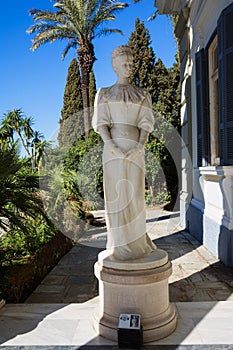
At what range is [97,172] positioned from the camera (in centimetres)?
1105

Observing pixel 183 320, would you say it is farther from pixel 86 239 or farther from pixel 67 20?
pixel 67 20

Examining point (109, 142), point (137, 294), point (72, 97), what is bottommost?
point (137, 294)

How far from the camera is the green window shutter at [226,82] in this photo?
4645 millimetres

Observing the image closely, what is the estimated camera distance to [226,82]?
470cm

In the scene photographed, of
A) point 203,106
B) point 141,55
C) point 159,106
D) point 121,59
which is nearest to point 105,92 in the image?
point 121,59

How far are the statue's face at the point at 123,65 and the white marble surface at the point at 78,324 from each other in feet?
7.61

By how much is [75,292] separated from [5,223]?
3.96 feet

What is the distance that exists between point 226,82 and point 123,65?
7.77 feet

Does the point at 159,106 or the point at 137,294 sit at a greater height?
the point at 159,106

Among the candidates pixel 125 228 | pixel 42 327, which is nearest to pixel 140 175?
pixel 125 228

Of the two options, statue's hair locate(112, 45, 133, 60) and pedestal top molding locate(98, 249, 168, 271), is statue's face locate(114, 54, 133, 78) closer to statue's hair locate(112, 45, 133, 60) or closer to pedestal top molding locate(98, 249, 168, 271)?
statue's hair locate(112, 45, 133, 60)

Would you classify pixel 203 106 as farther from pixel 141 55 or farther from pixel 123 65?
pixel 141 55

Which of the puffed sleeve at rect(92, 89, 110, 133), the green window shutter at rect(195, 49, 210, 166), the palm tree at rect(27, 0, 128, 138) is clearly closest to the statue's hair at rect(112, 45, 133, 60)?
the puffed sleeve at rect(92, 89, 110, 133)

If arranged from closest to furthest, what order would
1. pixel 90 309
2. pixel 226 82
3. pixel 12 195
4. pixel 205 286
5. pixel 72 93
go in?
pixel 90 309, pixel 12 195, pixel 205 286, pixel 226 82, pixel 72 93
